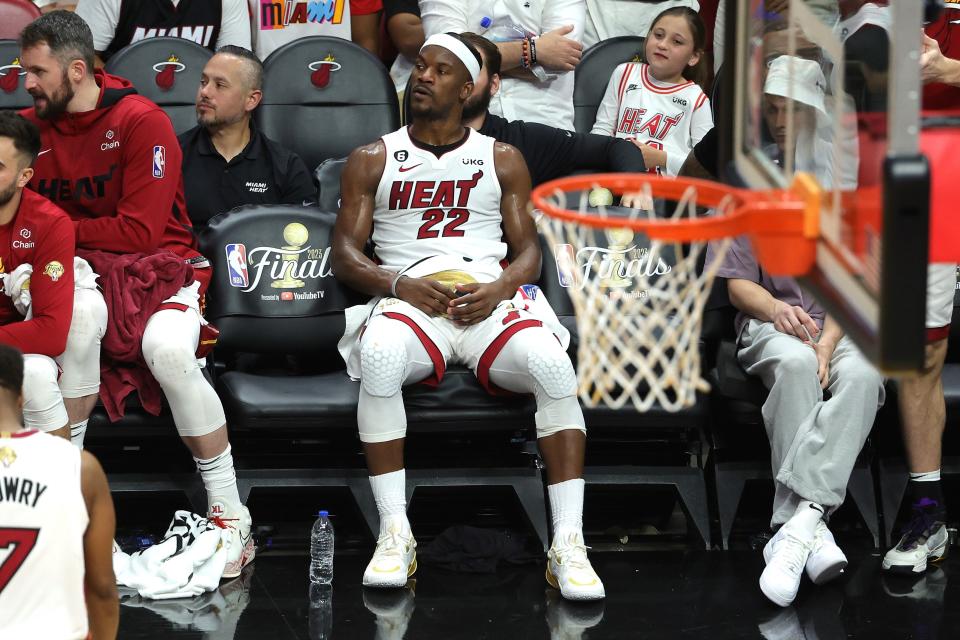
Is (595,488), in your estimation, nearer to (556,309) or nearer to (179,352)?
(556,309)

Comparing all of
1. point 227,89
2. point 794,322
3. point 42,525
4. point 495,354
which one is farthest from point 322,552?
point 227,89

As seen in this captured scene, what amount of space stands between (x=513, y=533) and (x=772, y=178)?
2.44m

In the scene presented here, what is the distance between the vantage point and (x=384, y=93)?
21.5 feet

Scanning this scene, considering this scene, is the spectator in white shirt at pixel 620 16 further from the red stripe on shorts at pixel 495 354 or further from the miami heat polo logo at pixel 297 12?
the red stripe on shorts at pixel 495 354

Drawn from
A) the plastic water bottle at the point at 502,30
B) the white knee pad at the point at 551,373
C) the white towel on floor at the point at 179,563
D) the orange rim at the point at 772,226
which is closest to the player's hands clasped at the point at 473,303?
the white knee pad at the point at 551,373

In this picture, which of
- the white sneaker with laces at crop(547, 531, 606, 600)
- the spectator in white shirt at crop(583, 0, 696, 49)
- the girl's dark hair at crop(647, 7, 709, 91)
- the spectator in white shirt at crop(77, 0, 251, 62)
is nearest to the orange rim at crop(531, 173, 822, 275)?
the white sneaker with laces at crop(547, 531, 606, 600)

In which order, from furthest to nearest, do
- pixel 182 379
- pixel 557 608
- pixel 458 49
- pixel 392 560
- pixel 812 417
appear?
pixel 458 49, pixel 812 417, pixel 182 379, pixel 392 560, pixel 557 608

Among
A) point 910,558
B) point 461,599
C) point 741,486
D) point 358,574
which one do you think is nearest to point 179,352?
point 358,574

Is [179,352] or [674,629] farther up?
[179,352]

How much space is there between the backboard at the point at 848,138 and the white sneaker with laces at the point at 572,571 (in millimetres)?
1744

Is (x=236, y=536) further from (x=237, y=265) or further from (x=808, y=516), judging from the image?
(x=808, y=516)

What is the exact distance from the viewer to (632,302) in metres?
4.24

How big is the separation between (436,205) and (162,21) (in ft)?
6.95

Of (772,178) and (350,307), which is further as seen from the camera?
(350,307)
